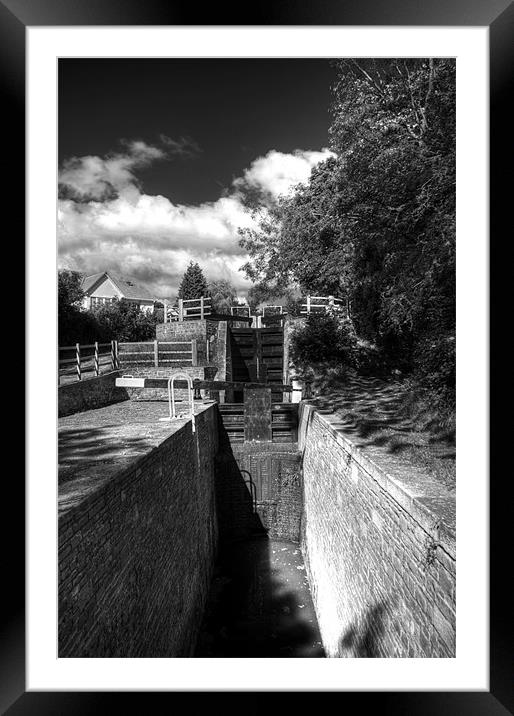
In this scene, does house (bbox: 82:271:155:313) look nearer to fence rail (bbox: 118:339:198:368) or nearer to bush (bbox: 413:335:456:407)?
fence rail (bbox: 118:339:198:368)

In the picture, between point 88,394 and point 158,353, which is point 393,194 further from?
point 158,353

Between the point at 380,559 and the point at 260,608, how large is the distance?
435 cm

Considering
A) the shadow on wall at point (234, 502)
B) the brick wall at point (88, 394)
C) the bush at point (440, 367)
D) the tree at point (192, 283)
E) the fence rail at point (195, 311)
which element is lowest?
the shadow on wall at point (234, 502)

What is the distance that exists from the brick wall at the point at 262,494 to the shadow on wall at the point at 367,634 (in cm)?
444

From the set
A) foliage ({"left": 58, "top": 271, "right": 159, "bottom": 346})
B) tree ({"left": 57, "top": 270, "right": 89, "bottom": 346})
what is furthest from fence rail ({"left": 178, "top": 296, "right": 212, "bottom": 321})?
tree ({"left": 57, "top": 270, "right": 89, "bottom": 346})

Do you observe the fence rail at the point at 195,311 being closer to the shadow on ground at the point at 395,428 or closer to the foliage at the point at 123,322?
the foliage at the point at 123,322

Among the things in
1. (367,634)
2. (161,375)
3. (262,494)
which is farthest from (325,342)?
(367,634)

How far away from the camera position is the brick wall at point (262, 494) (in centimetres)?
876

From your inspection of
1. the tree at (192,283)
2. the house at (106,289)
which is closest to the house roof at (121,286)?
the house at (106,289)

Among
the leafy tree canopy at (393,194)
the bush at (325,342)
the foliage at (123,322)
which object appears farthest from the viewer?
the foliage at (123,322)

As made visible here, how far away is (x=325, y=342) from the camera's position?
13117 mm
